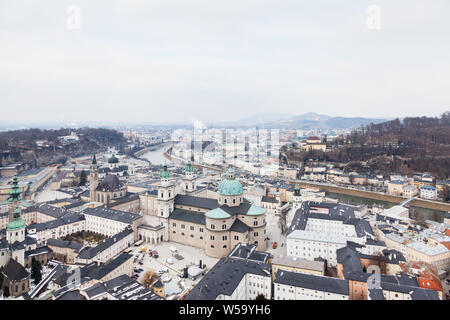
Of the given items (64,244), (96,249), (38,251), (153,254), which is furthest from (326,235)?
(38,251)

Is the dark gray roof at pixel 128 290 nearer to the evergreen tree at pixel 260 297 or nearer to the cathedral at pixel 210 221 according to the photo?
the evergreen tree at pixel 260 297

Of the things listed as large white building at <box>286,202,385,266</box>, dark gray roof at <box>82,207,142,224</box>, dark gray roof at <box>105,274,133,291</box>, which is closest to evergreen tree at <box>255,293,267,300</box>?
large white building at <box>286,202,385,266</box>

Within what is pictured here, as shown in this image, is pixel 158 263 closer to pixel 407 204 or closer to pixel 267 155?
pixel 407 204

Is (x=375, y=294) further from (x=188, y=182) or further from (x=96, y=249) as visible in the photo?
(x=188, y=182)

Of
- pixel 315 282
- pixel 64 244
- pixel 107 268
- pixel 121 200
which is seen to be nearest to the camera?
pixel 315 282

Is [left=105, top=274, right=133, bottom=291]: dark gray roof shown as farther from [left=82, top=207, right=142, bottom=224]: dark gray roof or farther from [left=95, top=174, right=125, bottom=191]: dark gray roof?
[left=95, top=174, right=125, bottom=191]: dark gray roof
